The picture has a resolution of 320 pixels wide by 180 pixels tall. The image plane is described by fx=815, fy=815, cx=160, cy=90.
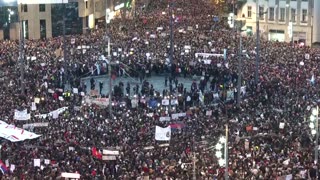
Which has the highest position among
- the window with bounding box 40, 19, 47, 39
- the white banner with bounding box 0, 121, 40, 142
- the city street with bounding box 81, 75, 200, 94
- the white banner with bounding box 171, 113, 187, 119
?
the window with bounding box 40, 19, 47, 39

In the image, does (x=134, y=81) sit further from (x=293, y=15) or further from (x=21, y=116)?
(x=293, y=15)

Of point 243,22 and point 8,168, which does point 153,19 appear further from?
point 8,168

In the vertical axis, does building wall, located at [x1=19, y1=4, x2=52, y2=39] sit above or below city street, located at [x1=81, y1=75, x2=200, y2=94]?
above

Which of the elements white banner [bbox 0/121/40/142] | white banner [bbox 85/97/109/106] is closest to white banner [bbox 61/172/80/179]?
white banner [bbox 0/121/40/142]

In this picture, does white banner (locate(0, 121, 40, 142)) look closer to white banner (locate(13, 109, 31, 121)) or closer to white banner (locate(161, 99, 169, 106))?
white banner (locate(13, 109, 31, 121))

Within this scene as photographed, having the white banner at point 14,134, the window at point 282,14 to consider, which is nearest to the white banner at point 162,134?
the white banner at point 14,134

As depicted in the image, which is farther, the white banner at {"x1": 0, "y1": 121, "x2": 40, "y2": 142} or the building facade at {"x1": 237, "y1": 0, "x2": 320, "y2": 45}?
the building facade at {"x1": 237, "y1": 0, "x2": 320, "y2": 45}

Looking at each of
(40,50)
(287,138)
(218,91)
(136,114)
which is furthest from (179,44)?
(287,138)

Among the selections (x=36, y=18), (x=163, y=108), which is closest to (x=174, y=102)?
(x=163, y=108)
